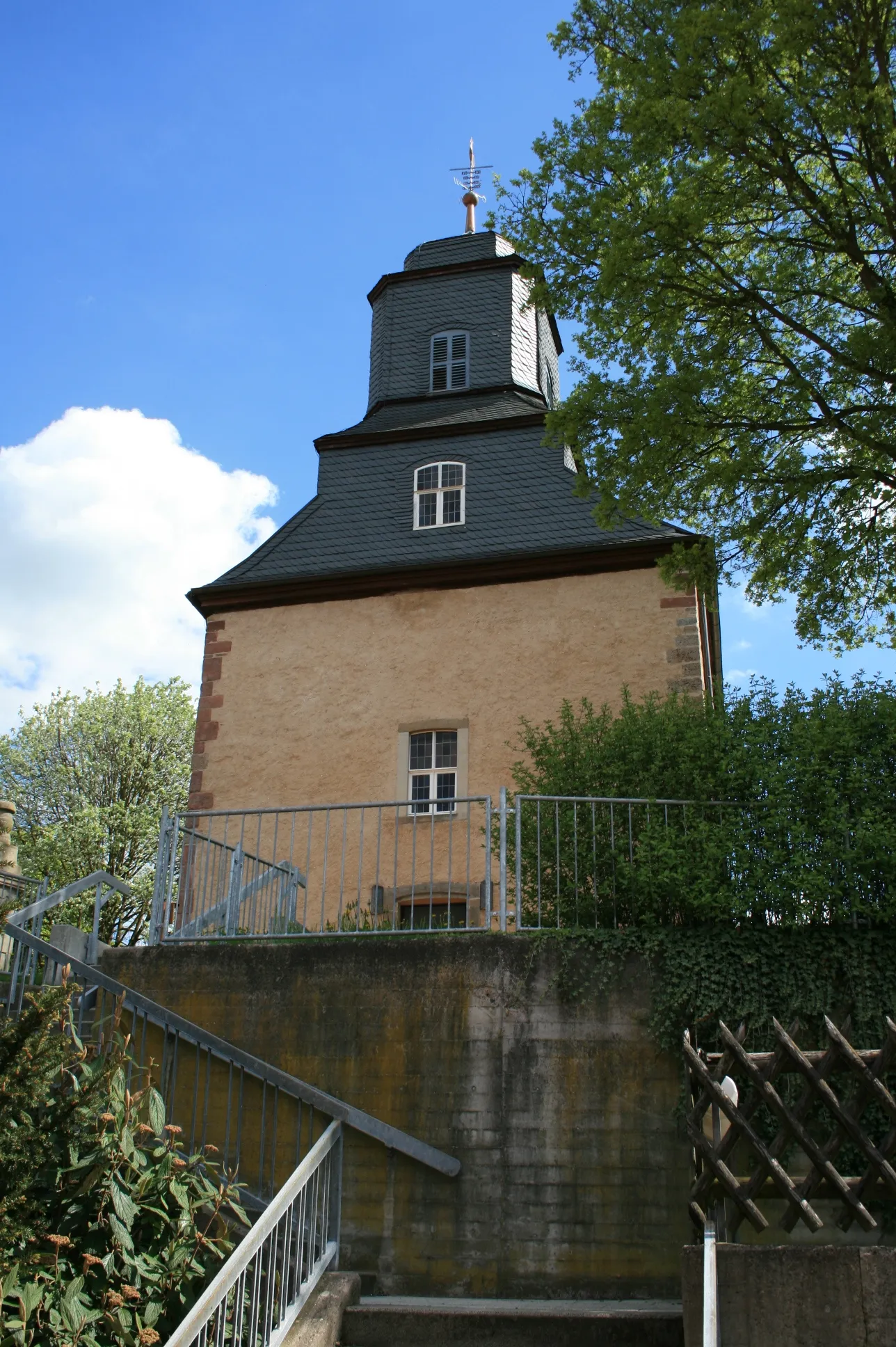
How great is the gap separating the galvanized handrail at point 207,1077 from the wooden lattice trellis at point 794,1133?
2035 mm

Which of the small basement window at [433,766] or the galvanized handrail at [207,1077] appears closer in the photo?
the galvanized handrail at [207,1077]

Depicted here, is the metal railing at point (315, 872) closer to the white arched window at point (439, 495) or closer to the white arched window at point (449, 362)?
the white arched window at point (439, 495)

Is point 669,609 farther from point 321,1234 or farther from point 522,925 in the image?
point 321,1234

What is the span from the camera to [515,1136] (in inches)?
335

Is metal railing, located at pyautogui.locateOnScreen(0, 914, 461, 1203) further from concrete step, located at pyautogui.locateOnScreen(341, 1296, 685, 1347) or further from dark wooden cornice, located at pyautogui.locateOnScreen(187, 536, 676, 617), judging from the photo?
dark wooden cornice, located at pyautogui.locateOnScreen(187, 536, 676, 617)

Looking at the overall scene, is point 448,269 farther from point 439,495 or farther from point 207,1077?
point 207,1077

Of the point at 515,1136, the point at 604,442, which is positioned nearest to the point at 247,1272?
the point at 515,1136

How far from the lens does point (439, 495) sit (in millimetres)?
17984

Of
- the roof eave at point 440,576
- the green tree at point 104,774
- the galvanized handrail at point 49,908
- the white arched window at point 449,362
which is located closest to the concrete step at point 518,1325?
the galvanized handrail at point 49,908

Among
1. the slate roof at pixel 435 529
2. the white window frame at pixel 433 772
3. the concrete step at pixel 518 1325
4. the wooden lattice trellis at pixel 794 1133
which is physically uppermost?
the slate roof at pixel 435 529

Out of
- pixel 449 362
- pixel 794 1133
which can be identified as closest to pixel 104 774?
pixel 449 362

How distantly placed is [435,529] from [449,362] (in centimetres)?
398

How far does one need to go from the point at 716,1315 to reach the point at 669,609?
33.3ft

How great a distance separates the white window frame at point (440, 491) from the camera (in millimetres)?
17609
